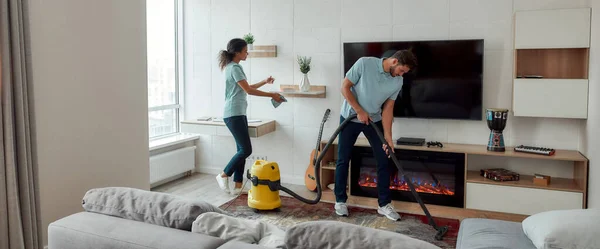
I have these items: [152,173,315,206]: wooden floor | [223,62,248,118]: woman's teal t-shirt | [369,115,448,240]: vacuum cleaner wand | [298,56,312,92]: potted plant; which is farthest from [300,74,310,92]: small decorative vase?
[369,115,448,240]: vacuum cleaner wand

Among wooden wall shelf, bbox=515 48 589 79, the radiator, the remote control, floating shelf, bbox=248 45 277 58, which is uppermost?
floating shelf, bbox=248 45 277 58

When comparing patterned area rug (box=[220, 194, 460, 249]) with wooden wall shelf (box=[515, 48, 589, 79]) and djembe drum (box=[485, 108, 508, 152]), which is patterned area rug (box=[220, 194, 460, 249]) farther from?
wooden wall shelf (box=[515, 48, 589, 79])

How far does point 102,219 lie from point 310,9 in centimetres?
369

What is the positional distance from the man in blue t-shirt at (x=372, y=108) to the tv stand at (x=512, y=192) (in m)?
0.38

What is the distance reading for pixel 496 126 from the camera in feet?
13.7

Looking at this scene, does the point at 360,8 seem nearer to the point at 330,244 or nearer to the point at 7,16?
the point at 7,16

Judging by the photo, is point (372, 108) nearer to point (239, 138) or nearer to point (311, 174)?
point (311, 174)

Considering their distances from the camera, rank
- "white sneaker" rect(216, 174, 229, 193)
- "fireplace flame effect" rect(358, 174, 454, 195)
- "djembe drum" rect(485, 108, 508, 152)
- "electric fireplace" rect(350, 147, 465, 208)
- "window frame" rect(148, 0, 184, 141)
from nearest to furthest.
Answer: "djembe drum" rect(485, 108, 508, 152), "electric fireplace" rect(350, 147, 465, 208), "fireplace flame effect" rect(358, 174, 454, 195), "white sneaker" rect(216, 174, 229, 193), "window frame" rect(148, 0, 184, 141)

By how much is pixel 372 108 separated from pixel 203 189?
2014 mm

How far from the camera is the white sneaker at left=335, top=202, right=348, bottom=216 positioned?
13.6ft

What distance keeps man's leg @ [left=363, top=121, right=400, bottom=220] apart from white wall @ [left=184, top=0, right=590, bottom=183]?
750mm

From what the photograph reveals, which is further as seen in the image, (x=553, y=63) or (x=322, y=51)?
(x=322, y=51)

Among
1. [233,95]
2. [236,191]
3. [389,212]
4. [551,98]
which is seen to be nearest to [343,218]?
[389,212]

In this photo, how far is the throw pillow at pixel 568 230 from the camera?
1.73m
